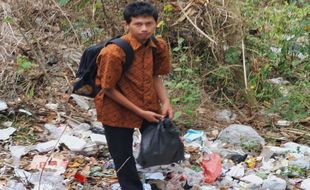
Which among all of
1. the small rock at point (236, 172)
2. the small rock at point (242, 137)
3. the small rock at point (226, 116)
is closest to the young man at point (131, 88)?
the small rock at point (236, 172)

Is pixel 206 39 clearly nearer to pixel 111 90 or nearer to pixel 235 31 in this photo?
pixel 235 31

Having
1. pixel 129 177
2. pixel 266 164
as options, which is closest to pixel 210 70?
pixel 266 164

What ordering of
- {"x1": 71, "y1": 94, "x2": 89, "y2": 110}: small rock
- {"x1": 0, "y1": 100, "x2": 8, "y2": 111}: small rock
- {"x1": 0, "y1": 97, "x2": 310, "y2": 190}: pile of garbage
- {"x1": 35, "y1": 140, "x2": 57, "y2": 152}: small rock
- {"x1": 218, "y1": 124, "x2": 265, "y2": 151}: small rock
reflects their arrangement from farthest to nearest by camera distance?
{"x1": 71, "y1": 94, "x2": 89, "y2": 110}: small rock, {"x1": 0, "y1": 100, "x2": 8, "y2": 111}: small rock, {"x1": 218, "y1": 124, "x2": 265, "y2": 151}: small rock, {"x1": 35, "y1": 140, "x2": 57, "y2": 152}: small rock, {"x1": 0, "y1": 97, "x2": 310, "y2": 190}: pile of garbage

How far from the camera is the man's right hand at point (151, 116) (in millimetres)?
2924

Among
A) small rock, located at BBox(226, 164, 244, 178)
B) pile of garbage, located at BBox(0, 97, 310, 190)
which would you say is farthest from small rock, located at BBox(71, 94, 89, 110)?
small rock, located at BBox(226, 164, 244, 178)

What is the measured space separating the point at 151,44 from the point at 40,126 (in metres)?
1.82

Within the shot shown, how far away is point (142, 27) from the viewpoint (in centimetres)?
281

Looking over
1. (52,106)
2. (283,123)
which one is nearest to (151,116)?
(52,106)

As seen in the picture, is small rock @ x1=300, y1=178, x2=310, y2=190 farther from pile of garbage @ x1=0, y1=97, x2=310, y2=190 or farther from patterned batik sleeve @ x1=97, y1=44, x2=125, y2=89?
patterned batik sleeve @ x1=97, y1=44, x2=125, y2=89

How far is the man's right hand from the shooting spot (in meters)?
2.92

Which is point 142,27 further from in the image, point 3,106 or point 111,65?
point 3,106

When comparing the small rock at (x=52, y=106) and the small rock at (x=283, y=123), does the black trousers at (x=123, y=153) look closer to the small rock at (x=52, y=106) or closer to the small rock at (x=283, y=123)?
the small rock at (x=52, y=106)

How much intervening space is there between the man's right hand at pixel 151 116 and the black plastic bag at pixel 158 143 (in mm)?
29

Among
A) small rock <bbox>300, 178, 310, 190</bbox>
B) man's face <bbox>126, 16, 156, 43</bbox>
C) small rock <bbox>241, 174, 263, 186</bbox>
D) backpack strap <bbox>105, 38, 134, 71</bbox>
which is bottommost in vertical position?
small rock <bbox>300, 178, 310, 190</bbox>
